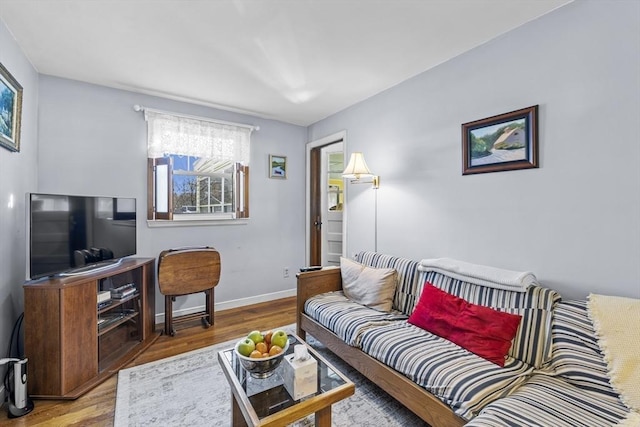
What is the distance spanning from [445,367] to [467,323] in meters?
0.40

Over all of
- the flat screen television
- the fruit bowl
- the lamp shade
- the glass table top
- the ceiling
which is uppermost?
the ceiling

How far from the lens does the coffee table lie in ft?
3.92

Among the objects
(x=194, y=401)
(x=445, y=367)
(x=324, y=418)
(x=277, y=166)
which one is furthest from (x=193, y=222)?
(x=445, y=367)

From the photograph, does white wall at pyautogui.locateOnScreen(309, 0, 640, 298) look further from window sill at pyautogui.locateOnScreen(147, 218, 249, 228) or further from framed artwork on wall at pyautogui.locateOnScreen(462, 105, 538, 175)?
window sill at pyautogui.locateOnScreen(147, 218, 249, 228)

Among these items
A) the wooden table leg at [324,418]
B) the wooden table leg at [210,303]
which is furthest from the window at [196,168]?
the wooden table leg at [324,418]

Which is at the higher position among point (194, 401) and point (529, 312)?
point (529, 312)

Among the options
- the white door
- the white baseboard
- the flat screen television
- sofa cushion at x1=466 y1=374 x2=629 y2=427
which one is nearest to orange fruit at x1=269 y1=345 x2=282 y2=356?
sofa cushion at x1=466 y1=374 x2=629 y2=427

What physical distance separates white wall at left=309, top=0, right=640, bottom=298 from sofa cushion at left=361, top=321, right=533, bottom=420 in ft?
2.39

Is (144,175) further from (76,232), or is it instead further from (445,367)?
(445,367)

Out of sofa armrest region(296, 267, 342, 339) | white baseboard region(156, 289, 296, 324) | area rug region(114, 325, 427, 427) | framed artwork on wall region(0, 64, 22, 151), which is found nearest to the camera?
area rug region(114, 325, 427, 427)

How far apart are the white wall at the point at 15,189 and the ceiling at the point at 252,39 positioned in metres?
0.16

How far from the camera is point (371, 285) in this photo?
238 cm

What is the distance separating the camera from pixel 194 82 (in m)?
2.74

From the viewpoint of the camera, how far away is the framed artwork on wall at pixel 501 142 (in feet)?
6.11
